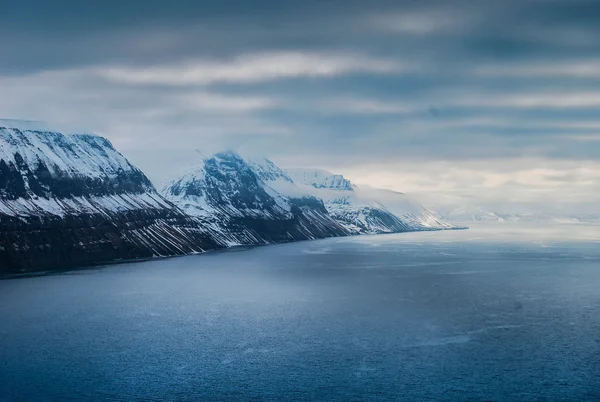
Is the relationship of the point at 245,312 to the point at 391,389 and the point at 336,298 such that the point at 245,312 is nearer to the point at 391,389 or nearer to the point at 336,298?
the point at 336,298

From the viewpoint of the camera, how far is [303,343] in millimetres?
101312

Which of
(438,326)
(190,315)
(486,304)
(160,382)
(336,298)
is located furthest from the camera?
(336,298)

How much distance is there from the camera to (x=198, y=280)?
198000 millimetres

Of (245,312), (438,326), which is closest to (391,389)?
(438,326)

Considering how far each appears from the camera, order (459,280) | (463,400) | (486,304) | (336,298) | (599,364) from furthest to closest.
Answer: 1. (459,280)
2. (336,298)
3. (486,304)
4. (599,364)
5. (463,400)

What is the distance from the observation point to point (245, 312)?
134375 mm

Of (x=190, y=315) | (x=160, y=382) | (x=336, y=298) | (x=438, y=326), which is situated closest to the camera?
(x=160, y=382)

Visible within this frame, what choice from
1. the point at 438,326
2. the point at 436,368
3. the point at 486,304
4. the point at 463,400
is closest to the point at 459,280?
the point at 486,304

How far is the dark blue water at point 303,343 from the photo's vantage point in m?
76.9

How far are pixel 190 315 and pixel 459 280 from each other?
308 feet

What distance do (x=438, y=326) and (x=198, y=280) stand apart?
10357cm

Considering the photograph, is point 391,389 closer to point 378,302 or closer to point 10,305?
point 378,302

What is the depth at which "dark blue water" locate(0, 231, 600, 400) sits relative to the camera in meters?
76.9

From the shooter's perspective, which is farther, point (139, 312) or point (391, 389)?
point (139, 312)
